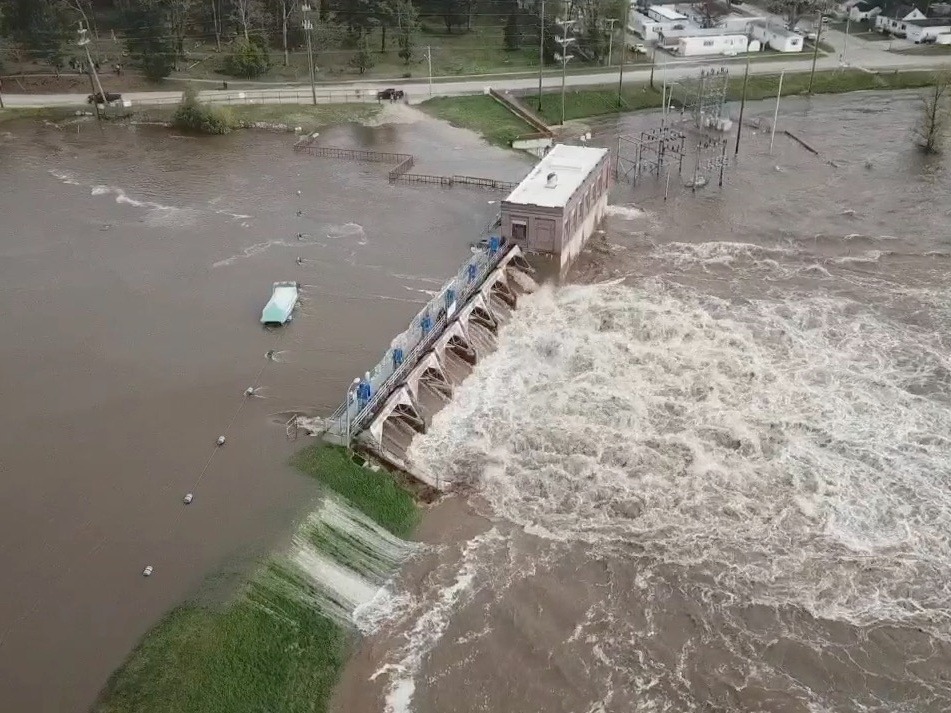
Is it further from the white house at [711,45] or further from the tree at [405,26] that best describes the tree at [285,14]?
A: the white house at [711,45]

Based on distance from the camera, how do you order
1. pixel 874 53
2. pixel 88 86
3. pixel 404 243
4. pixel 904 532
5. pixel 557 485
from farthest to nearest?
pixel 874 53
pixel 88 86
pixel 404 243
pixel 557 485
pixel 904 532

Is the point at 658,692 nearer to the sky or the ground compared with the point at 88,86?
nearer to the ground

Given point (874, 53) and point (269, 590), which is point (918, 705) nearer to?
point (269, 590)

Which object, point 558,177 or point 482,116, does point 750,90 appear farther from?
point 558,177

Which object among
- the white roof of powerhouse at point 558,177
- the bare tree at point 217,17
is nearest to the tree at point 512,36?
the bare tree at point 217,17

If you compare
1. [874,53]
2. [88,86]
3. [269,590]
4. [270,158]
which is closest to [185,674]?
[269,590]
